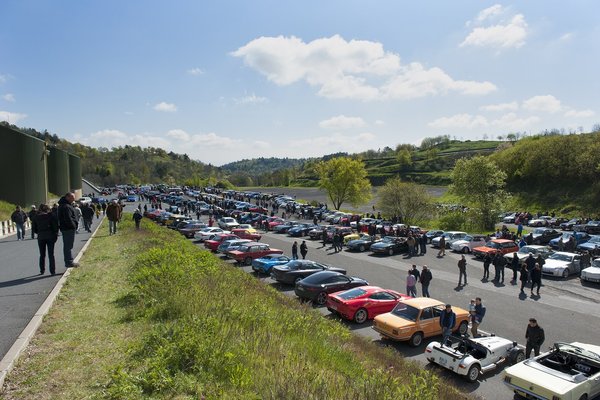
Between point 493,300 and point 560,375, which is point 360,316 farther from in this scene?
point 493,300

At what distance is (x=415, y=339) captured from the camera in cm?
1225

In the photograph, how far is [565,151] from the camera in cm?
6419

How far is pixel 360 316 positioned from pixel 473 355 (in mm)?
4387

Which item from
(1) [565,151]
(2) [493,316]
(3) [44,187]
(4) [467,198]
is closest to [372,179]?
(1) [565,151]

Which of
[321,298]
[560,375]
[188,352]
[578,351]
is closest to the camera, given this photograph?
[188,352]

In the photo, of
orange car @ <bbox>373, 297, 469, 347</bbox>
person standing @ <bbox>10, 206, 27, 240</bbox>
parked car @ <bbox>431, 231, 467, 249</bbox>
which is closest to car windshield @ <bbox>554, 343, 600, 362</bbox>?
orange car @ <bbox>373, 297, 469, 347</bbox>

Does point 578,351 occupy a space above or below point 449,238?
above

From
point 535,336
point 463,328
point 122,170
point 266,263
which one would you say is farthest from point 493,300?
point 122,170

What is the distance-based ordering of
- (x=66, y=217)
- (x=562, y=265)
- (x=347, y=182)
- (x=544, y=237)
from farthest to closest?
(x=347, y=182), (x=544, y=237), (x=562, y=265), (x=66, y=217)

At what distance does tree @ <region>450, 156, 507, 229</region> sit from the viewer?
44688 millimetres

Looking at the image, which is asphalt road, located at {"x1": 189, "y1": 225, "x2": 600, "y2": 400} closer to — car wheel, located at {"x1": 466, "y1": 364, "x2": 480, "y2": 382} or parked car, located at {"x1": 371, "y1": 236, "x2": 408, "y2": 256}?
car wheel, located at {"x1": 466, "y1": 364, "x2": 480, "y2": 382}

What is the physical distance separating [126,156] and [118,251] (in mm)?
184281

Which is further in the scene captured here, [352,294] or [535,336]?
[352,294]

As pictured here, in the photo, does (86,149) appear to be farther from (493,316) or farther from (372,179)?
(493,316)
